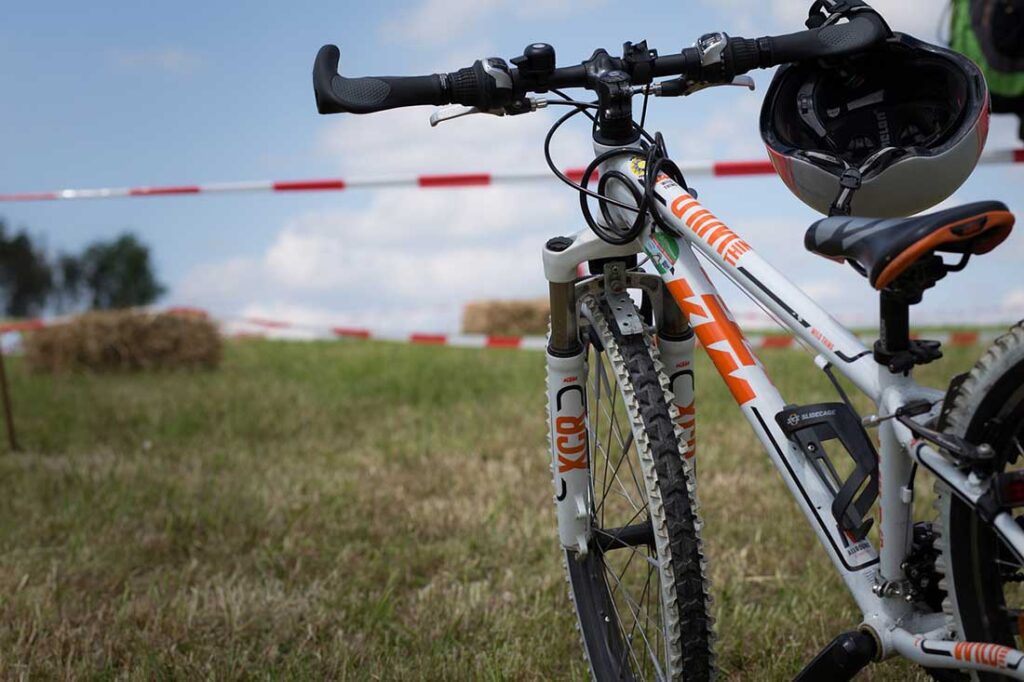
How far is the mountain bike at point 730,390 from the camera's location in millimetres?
1579

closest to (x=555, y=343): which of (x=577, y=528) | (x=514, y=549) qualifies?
(x=577, y=528)

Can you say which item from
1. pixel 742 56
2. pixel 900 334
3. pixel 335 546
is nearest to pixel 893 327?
pixel 900 334

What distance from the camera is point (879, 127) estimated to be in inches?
103

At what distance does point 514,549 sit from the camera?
3846mm

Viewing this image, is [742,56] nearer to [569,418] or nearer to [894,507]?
[569,418]

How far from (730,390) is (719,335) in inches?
5.1

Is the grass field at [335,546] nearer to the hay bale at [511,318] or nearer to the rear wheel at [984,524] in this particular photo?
the rear wheel at [984,524]

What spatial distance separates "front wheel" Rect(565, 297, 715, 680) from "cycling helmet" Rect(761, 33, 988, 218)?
66 centimetres

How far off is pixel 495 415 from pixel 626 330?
4048 millimetres

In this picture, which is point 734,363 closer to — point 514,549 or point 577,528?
point 577,528

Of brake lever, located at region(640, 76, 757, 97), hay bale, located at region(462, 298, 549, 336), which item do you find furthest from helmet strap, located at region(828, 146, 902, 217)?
hay bale, located at region(462, 298, 549, 336)

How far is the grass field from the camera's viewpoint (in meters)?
2.98

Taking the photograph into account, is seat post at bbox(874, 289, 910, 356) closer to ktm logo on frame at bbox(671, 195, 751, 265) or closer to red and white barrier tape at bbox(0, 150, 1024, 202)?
ktm logo on frame at bbox(671, 195, 751, 265)

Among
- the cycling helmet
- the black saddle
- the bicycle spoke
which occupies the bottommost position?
the bicycle spoke
